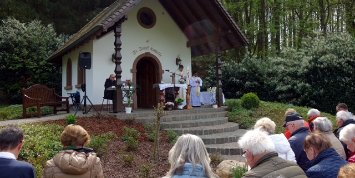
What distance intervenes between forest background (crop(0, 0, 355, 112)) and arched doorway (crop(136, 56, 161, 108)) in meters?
5.57

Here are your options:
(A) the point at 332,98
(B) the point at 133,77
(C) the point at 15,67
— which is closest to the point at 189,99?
(B) the point at 133,77

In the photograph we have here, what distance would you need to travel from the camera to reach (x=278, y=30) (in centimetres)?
3070

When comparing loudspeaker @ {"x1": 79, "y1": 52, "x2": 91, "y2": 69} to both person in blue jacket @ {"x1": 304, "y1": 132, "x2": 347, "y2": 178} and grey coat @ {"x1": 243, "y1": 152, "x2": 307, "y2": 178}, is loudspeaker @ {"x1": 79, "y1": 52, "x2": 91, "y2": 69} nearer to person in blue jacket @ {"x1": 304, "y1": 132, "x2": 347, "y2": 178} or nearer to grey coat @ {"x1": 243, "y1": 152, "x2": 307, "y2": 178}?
person in blue jacket @ {"x1": 304, "y1": 132, "x2": 347, "y2": 178}

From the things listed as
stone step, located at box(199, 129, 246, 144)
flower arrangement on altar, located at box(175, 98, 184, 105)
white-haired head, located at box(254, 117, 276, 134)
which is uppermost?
flower arrangement on altar, located at box(175, 98, 184, 105)

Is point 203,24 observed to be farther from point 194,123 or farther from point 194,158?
point 194,158

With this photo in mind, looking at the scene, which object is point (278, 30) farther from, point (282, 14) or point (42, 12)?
point (42, 12)

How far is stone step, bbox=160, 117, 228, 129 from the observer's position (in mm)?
13719

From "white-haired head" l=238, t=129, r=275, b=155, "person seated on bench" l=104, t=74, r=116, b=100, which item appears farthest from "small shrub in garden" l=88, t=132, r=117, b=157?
"white-haired head" l=238, t=129, r=275, b=155

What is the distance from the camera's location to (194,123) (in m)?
14.2

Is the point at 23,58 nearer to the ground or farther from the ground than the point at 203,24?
nearer to the ground

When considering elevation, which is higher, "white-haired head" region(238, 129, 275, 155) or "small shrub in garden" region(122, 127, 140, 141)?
"white-haired head" region(238, 129, 275, 155)

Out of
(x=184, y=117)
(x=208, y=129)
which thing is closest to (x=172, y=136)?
(x=208, y=129)

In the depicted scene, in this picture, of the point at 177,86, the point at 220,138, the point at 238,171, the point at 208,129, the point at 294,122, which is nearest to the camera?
the point at 294,122

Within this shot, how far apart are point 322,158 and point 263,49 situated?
2668 centimetres
